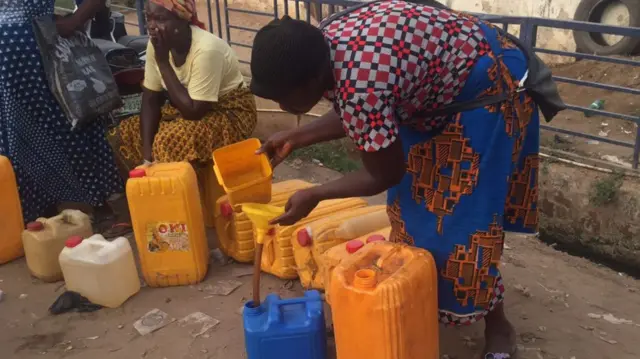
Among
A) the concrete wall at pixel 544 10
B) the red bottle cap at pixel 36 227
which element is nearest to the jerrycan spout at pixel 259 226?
the red bottle cap at pixel 36 227

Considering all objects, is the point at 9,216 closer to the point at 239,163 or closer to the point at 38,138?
the point at 38,138

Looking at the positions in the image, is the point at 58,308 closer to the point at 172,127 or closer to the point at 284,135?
the point at 172,127

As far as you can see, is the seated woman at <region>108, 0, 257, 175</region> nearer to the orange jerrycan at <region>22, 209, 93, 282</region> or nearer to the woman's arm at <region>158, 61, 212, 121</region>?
the woman's arm at <region>158, 61, 212, 121</region>

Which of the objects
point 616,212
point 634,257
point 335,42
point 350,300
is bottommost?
point 634,257

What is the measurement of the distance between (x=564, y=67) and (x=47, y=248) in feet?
19.0

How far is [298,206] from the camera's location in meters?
2.20

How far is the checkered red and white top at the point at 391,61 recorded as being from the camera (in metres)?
1.81

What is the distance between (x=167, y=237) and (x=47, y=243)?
70 centimetres

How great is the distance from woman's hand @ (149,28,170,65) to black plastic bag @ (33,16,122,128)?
15.9 inches

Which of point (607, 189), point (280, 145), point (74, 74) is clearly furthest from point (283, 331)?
point (607, 189)

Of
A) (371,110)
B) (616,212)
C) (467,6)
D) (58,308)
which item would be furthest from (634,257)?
(467,6)

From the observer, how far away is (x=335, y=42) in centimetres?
186

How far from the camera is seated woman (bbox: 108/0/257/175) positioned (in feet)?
A: 11.5

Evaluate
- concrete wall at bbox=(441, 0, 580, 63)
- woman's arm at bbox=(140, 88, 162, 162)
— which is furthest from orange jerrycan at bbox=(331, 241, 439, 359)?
concrete wall at bbox=(441, 0, 580, 63)
